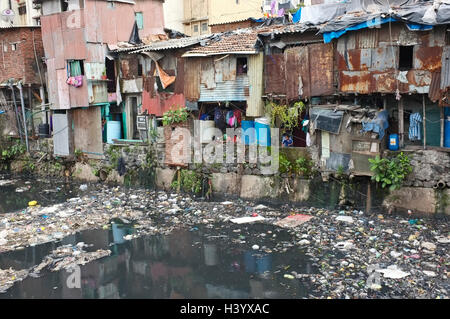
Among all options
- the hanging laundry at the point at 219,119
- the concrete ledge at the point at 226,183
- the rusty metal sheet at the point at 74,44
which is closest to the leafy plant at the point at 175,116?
the hanging laundry at the point at 219,119

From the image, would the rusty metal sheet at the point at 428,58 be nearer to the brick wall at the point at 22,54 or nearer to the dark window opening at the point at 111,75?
the dark window opening at the point at 111,75

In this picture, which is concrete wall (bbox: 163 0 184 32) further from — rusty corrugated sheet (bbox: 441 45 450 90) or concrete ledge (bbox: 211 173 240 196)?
rusty corrugated sheet (bbox: 441 45 450 90)

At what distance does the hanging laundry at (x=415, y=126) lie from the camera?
10312mm

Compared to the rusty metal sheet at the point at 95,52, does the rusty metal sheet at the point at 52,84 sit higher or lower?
lower

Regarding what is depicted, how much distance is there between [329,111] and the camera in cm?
1097

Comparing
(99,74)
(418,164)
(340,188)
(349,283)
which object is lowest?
(349,283)

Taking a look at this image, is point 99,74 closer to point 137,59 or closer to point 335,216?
point 137,59

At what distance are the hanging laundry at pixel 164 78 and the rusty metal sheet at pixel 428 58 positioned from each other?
25.1 feet

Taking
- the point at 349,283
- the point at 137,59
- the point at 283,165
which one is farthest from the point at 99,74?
the point at 349,283

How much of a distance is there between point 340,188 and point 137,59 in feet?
29.3

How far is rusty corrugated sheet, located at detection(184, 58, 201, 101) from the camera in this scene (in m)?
13.4

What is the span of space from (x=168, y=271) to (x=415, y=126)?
6993 mm

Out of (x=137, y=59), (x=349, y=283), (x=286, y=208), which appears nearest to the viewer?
(x=349, y=283)

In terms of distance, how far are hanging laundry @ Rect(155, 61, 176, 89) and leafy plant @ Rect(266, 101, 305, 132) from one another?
150 inches
